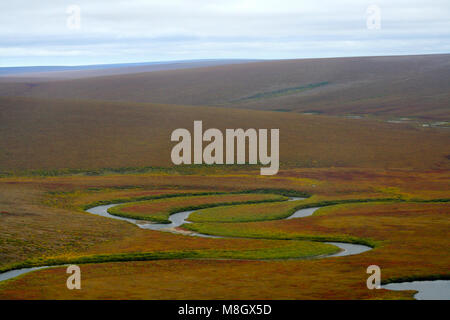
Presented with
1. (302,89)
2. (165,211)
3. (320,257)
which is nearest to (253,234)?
(320,257)

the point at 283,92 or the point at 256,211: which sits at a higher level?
the point at 283,92

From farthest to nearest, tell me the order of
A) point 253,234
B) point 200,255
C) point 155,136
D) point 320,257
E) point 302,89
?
1. point 302,89
2. point 155,136
3. point 253,234
4. point 200,255
5. point 320,257

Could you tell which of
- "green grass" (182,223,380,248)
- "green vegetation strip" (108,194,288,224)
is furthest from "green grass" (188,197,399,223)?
"green grass" (182,223,380,248)

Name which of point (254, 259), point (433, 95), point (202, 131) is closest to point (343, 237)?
point (254, 259)

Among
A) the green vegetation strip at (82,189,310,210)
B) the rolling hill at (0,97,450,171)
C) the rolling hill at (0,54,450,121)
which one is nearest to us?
the green vegetation strip at (82,189,310,210)

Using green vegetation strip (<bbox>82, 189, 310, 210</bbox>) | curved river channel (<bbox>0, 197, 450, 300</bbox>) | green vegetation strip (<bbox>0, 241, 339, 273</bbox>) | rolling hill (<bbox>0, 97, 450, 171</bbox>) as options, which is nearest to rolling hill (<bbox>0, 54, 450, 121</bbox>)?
rolling hill (<bbox>0, 97, 450, 171</bbox>)

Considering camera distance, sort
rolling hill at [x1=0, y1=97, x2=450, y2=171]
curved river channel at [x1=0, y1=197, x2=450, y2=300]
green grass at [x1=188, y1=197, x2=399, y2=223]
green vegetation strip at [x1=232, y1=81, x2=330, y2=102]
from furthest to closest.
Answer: green vegetation strip at [x1=232, y1=81, x2=330, y2=102]
rolling hill at [x1=0, y1=97, x2=450, y2=171]
green grass at [x1=188, y1=197, x2=399, y2=223]
curved river channel at [x1=0, y1=197, x2=450, y2=300]

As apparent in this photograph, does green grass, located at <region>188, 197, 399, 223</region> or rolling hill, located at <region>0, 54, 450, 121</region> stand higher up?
rolling hill, located at <region>0, 54, 450, 121</region>

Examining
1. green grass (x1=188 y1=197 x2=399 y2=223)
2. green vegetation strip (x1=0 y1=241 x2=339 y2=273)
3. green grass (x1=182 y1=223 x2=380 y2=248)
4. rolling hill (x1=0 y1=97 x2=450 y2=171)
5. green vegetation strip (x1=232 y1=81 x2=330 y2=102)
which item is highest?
green vegetation strip (x1=232 y1=81 x2=330 y2=102)

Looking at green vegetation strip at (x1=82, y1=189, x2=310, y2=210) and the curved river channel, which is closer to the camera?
the curved river channel

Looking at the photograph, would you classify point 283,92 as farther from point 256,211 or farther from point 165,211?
point 165,211

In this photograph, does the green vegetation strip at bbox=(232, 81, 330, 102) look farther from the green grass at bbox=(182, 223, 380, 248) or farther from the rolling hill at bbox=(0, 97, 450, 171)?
the green grass at bbox=(182, 223, 380, 248)
